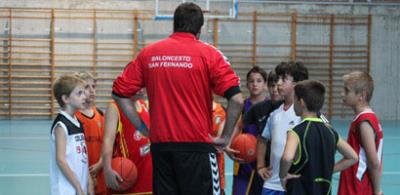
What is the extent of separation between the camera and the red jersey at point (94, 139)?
4625 mm

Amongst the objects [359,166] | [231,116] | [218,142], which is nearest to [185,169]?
[218,142]

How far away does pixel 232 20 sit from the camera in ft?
58.2

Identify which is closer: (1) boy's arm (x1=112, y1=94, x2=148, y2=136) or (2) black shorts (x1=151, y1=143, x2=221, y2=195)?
(2) black shorts (x1=151, y1=143, x2=221, y2=195)

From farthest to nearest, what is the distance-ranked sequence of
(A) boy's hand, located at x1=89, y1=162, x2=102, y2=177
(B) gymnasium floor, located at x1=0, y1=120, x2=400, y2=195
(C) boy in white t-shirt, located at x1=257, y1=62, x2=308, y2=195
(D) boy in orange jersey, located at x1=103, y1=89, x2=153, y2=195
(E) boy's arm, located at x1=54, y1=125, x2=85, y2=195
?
(B) gymnasium floor, located at x1=0, y1=120, x2=400, y2=195 → (A) boy's hand, located at x1=89, y1=162, x2=102, y2=177 → (C) boy in white t-shirt, located at x1=257, y1=62, x2=308, y2=195 → (D) boy in orange jersey, located at x1=103, y1=89, x2=153, y2=195 → (E) boy's arm, located at x1=54, y1=125, x2=85, y2=195

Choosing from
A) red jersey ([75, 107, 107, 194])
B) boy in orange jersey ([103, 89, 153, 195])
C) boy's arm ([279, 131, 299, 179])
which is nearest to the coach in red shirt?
boy's arm ([279, 131, 299, 179])

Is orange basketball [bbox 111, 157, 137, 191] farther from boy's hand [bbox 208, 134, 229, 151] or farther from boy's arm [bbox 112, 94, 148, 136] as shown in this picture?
boy's hand [bbox 208, 134, 229, 151]

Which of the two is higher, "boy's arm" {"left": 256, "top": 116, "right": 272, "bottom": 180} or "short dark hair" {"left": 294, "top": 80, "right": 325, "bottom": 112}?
"short dark hair" {"left": 294, "top": 80, "right": 325, "bottom": 112}

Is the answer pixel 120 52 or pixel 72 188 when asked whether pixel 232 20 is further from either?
pixel 72 188

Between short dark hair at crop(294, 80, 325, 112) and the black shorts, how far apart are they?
0.56 meters

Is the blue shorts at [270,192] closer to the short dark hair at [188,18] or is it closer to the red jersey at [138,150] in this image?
the red jersey at [138,150]

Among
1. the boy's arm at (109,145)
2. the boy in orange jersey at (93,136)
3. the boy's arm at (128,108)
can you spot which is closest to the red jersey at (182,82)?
the boy's arm at (128,108)

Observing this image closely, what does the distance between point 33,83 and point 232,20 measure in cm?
519

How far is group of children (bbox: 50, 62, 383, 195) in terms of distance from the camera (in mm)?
3672

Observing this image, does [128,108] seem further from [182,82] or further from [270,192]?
[270,192]
